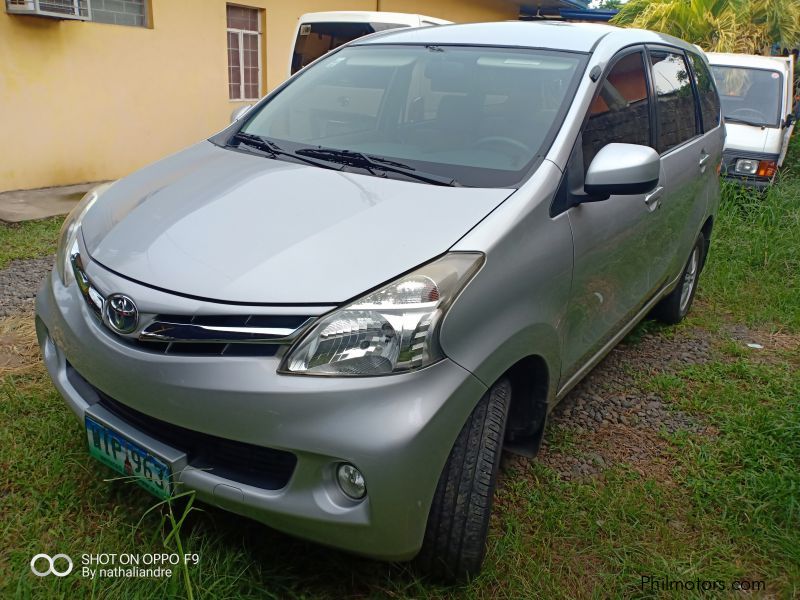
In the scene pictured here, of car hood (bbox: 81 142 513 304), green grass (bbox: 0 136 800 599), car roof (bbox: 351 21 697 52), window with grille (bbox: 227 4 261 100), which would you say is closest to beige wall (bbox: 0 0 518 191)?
window with grille (bbox: 227 4 261 100)

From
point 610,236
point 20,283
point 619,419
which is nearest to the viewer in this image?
point 610,236

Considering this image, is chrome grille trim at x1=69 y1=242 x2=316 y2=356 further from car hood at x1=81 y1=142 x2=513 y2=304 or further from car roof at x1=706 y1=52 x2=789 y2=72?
car roof at x1=706 y1=52 x2=789 y2=72

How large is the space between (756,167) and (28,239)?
646 centimetres

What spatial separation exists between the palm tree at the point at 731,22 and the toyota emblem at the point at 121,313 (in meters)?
10.5

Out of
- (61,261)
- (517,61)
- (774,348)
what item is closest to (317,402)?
(61,261)

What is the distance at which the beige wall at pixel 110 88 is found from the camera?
22.4ft

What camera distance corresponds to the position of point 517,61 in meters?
2.96

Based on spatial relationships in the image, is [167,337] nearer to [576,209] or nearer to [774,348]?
[576,209]

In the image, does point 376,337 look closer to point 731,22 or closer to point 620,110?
point 620,110

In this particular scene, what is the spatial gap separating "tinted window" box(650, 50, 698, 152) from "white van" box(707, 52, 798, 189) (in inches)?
132

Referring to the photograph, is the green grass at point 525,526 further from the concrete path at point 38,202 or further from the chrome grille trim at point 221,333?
the concrete path at point 38,202

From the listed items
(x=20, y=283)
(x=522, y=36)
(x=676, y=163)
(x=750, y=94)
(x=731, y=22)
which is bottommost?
(x=20, y=283)

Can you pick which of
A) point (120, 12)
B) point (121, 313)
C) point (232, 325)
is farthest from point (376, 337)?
point (120, 12)

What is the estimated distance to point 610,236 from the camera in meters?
2.76
